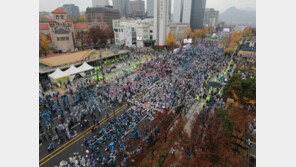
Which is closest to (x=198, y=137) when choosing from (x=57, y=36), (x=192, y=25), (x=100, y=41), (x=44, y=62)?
(x=44, y=62)

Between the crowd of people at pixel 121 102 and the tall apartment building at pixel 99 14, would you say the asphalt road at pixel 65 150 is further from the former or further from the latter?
the tall apartment building at pixel 99 14

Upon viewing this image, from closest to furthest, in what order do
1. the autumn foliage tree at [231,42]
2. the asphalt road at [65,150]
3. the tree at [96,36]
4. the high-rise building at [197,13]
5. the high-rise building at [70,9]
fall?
the asphalt road at [65,150] → the autumn foliage tree at [231,42] → the tree at [96,36] → the high-rise building at [197,13] → the high-rise building at [70,9]

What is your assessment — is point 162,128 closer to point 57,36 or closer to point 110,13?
point 57,36

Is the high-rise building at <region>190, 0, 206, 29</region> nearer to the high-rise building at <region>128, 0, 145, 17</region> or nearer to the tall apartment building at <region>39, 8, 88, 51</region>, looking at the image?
the high-rise building at <region>128, 0, 145, 17</region>

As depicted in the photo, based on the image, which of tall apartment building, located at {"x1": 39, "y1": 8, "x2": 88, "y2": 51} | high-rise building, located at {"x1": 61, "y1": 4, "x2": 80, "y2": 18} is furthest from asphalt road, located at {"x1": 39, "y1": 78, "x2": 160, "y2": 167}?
high-rise building, located at {"x1": 61, "y1": 4, "x2": 80, "y2": 18}

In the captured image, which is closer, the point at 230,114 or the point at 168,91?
the point at 230,114

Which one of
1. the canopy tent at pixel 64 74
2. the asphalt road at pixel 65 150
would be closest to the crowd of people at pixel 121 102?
the asphalt road at pixel 65 150

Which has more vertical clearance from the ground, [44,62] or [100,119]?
[44,62]
